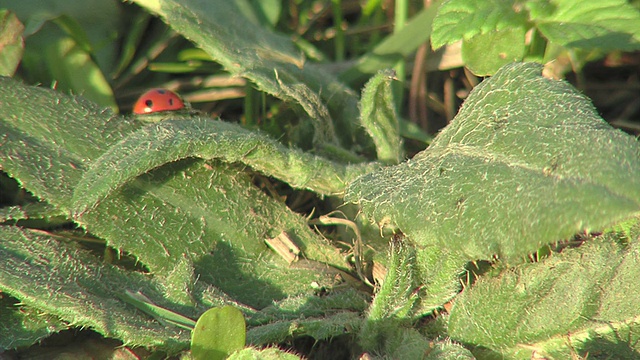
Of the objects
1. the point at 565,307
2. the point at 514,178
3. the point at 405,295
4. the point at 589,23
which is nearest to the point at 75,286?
the point at 405,295

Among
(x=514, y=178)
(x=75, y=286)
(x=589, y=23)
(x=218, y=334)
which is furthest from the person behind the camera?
(x=589, y=23)

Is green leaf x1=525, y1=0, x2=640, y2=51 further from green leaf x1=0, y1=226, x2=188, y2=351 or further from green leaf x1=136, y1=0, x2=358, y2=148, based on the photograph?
green leaf x1=0, y1=226, x2=188, y2=351

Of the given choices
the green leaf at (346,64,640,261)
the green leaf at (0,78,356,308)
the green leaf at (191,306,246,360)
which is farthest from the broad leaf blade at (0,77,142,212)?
the green leaf at (346,64,640,261)

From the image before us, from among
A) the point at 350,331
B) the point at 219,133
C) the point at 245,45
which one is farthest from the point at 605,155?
the point at 245,45

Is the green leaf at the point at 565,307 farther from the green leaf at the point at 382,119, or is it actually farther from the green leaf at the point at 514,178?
the green leaf at the point at 382,119

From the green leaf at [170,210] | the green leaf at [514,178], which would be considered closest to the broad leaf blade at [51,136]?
the green leaf at [170,210]

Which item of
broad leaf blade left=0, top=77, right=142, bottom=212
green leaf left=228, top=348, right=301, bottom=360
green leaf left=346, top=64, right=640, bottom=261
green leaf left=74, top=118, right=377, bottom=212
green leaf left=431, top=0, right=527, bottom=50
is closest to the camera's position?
green leaf left=346, top=64, right=640, bottom=261

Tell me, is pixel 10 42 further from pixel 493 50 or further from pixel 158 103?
pixel 493 50
